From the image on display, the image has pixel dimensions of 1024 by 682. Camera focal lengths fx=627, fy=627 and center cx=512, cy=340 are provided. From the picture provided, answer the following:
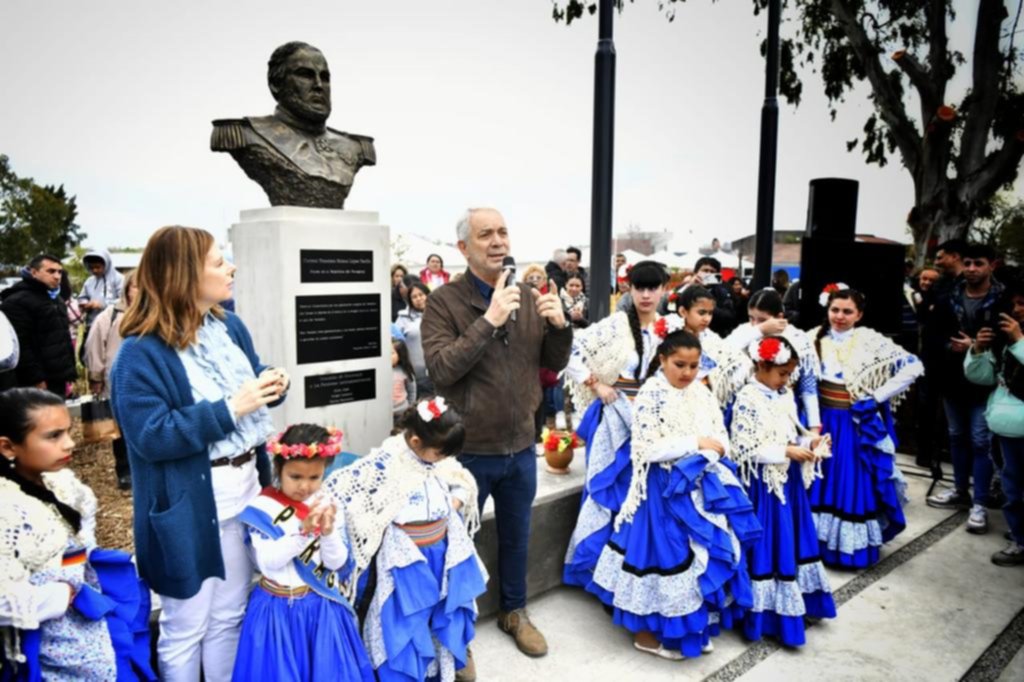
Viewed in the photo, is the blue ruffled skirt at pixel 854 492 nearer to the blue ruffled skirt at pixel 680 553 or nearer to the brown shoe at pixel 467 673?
the blue ruffled skirt at pixel 680 553

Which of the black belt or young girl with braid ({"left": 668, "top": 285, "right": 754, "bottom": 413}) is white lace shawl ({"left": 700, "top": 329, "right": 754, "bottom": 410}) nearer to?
young girl with braid ({"left": 668, "top": 285, "right": 754, "bottom": 413})

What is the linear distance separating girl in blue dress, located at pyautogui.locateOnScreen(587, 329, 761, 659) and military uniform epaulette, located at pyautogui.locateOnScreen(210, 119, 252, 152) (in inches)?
95.6

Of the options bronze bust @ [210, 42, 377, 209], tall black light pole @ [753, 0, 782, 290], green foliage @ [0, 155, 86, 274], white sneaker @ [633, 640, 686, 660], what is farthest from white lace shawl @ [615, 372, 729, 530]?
green foliage @ [0, 155, 86, 274]

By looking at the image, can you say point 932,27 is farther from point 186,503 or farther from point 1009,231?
point 1009,231

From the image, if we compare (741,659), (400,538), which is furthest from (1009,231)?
(400,538)

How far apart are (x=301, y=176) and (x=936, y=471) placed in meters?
5.58

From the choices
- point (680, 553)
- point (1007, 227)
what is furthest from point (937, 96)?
point (1007, 227)

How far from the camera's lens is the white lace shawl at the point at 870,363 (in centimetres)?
423

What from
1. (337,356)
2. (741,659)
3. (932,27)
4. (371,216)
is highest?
(932,27)

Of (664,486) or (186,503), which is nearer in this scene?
(186,503)

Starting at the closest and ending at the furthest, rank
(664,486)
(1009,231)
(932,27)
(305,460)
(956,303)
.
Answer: (305,460) < (664,486) < (956,303) < (932,27) < (1009,231)

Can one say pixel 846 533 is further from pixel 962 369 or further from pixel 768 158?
pixel 768 158

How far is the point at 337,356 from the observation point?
3.36 metres

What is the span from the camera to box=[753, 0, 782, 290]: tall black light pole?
593 centimetres
